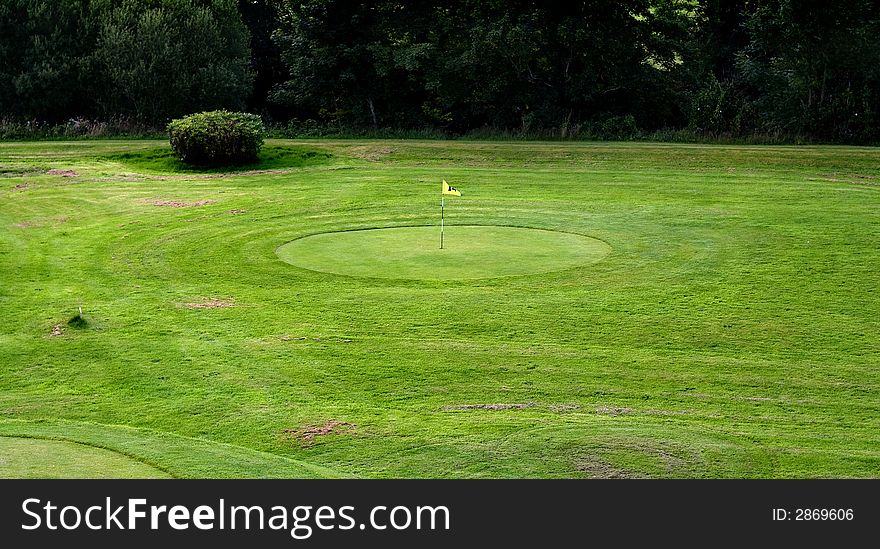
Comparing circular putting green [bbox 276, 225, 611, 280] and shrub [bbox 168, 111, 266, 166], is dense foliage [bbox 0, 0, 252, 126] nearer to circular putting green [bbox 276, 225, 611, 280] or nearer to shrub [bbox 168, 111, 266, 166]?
shrub [bbox 168, 111, 266, 166]

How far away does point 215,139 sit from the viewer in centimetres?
3008

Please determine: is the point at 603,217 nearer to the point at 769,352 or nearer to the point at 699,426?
the point at 769,352

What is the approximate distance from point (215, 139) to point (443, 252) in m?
13.4

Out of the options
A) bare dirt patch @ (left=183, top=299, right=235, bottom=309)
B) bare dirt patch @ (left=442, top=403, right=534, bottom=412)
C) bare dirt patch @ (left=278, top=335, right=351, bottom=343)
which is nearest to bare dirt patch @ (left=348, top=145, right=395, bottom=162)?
bare dirt patch @ (left=183, top=299, right=235, bottom=309)

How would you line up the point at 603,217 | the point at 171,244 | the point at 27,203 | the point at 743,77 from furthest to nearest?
1. the point at 743,77
2. the point at 27,203
3. the point at 603,217
4. the point at 171,244

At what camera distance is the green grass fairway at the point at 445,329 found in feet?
33.8

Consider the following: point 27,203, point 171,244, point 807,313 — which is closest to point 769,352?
point 807,313

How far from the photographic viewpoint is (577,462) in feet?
32.5

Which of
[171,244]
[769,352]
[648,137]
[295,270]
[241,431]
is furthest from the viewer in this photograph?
[648,137]

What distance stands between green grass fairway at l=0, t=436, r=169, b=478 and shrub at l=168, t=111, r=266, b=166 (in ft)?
70.7

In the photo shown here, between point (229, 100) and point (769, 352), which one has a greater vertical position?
point (229, 100)

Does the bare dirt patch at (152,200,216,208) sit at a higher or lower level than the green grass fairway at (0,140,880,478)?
higher

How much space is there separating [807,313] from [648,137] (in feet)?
69.2

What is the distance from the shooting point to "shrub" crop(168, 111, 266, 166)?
30.1 m
